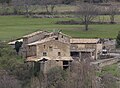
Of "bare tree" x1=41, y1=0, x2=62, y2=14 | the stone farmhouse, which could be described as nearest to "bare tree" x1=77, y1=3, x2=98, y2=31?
"bare tree" x1=41, y1=0, x2=62, y2=14

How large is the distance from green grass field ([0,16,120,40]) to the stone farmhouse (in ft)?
20.1

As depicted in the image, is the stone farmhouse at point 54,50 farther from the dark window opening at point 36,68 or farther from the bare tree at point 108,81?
the bare tree at point 108,81

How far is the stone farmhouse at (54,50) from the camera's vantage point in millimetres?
30906

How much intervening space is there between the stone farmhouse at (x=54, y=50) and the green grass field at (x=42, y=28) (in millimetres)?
6122

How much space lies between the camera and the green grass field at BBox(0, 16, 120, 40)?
142 feet

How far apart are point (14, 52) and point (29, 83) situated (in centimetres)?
412

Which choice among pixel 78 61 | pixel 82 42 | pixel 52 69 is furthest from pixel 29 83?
pixel 82 42

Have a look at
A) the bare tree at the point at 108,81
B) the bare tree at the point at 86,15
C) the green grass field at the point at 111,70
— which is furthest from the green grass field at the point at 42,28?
the bare tree at the point at 108,81

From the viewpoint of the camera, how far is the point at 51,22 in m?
51.6

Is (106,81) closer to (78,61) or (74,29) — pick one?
(78,61)

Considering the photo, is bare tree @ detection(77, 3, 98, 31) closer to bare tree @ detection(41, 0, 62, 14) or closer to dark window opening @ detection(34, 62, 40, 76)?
bare tree @ detection(41, 0, 62, 14)

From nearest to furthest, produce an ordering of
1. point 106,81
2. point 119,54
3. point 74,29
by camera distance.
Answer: point 106,81 < point 119,54 < point 74,29

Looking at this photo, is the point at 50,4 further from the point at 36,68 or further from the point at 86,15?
the point at 36,68

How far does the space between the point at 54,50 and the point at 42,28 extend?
1400 centimetres
